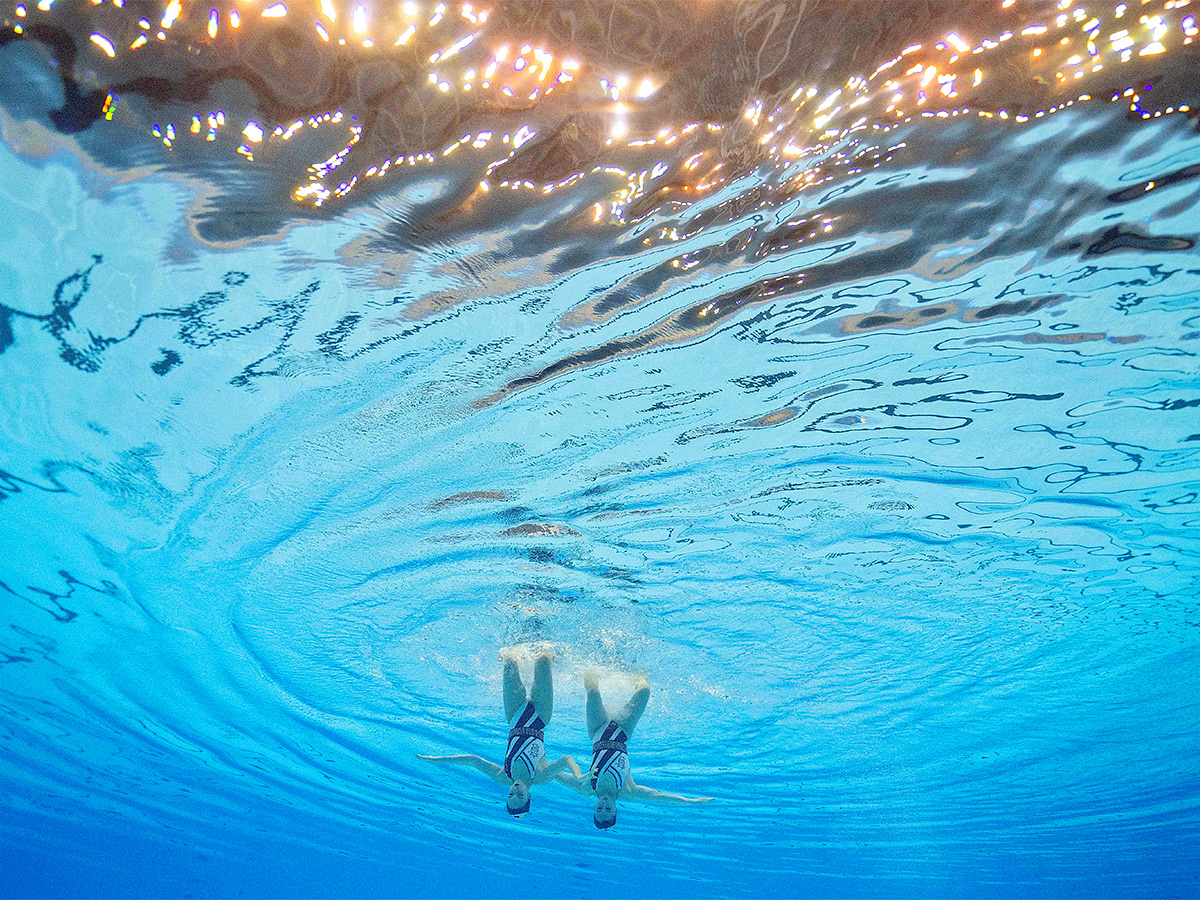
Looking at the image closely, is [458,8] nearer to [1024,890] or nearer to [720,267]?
[720,267]

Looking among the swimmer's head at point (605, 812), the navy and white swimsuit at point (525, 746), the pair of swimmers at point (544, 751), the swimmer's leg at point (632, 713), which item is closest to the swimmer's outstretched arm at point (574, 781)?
the pair of swimmers at point (544, 751)

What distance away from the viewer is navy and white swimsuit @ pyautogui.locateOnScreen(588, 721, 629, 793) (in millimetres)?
11602

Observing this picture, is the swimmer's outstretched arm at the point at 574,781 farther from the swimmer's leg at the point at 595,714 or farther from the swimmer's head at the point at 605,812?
the swimmer's head at the point at 605,812

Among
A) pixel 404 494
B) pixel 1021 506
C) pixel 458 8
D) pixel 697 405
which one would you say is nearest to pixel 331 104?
pixel 458 8

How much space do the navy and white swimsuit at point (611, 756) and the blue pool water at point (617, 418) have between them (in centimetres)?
218

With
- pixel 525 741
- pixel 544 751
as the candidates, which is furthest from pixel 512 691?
pixel 544 751

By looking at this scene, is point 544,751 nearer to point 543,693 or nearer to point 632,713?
point 543,693

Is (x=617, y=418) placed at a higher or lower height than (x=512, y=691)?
higher

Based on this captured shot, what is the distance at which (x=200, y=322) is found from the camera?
7250mm

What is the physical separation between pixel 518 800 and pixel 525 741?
53.5 inches

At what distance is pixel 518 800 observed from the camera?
10.3 metres

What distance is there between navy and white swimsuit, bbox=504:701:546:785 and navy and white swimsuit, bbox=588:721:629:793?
1041mm

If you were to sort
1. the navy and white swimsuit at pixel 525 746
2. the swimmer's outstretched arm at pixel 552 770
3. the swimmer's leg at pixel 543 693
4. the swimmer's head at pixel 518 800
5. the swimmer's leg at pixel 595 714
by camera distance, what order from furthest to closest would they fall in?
the swimmer's leg at pixel 595 714 < the swimmer's leg at pixel 543 693 < the swimmer's outstretched arm at pixel 552 770 < the navy and white swimsuit at pixel 525 746 < the swimmer's head at pixel 518 800

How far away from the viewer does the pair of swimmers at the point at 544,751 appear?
11398 mm
